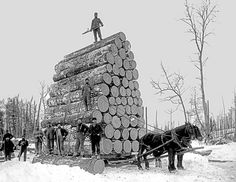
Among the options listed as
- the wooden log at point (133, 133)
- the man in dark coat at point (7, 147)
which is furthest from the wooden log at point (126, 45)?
the man in dark coat at point (7, 147)

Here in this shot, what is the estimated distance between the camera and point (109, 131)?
11.1 m

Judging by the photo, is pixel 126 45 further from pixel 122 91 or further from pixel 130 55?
pixel 122 91

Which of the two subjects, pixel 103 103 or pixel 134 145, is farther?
pixel 134 145

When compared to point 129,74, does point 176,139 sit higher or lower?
lower

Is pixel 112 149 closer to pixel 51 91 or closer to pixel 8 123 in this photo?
pixel 51 91

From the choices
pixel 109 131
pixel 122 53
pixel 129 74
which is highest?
pixel 122 53

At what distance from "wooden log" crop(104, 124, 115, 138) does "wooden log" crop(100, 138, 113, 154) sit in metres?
0.20

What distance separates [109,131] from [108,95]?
5.20 ft

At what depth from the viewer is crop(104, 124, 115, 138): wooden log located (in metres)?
11.0

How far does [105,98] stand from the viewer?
11.3 m

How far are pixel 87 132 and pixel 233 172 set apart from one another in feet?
19.3

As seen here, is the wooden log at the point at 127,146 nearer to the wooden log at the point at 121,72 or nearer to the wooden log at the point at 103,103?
the wooden log at the point at 103,103

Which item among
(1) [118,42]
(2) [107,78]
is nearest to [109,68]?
(2) [107,78]

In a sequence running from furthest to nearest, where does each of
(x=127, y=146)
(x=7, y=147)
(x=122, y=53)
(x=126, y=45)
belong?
(x=7, y=147)
(x=126, y=45)
(x=122, y=53)
(x=127, y=146)
